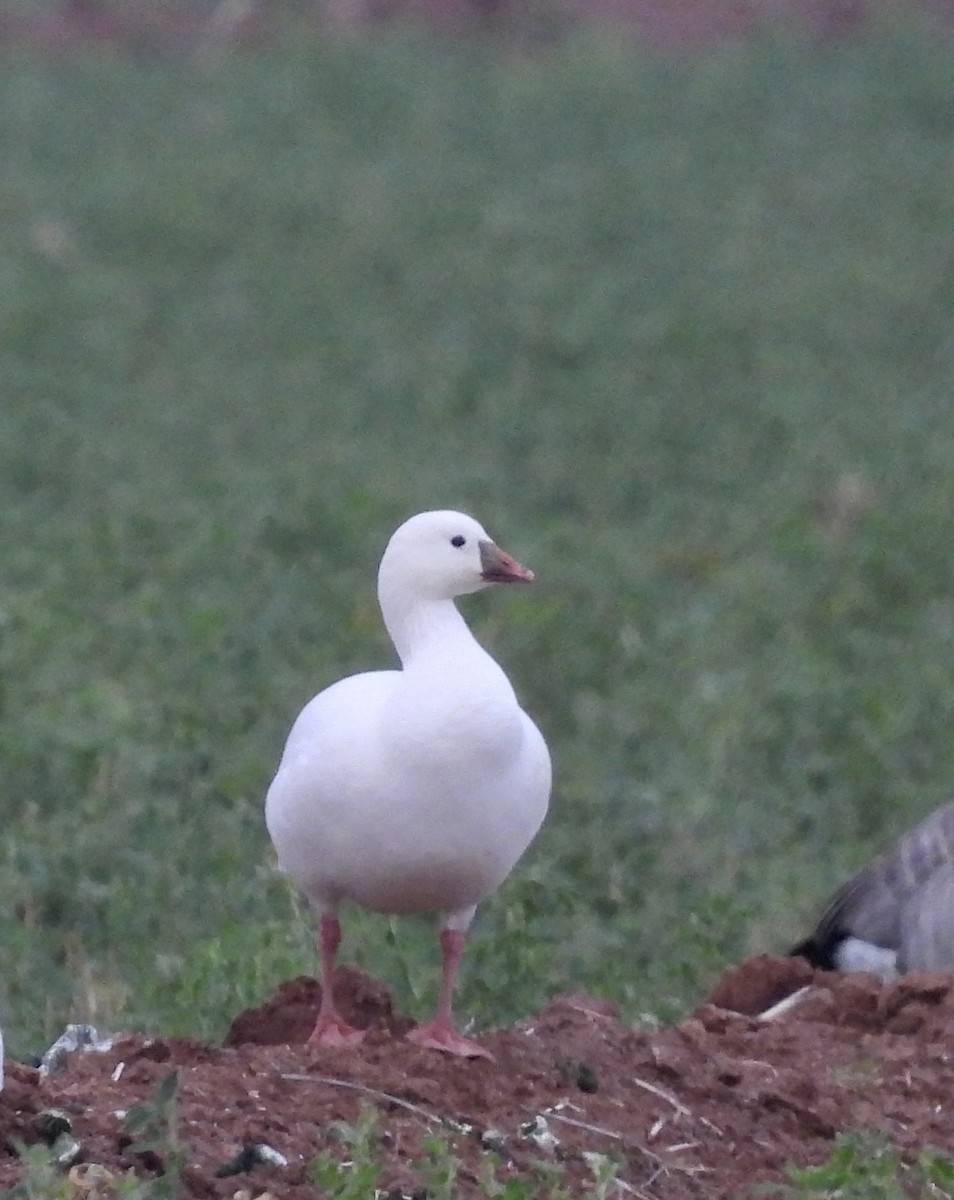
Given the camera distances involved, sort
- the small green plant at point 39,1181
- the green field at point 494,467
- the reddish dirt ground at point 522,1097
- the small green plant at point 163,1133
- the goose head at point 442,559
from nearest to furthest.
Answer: the small green plant at point 39,1181 → the small green plant at point 163,1133 → the reddish dirt ground at point 522,1097 → the goose head at point 442,559 → the green field at point 494,467

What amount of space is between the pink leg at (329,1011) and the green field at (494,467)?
77cm

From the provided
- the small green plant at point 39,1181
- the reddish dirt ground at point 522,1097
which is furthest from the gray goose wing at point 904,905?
the small green plant at point 39,1181

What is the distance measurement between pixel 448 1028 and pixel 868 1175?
1.03 metres

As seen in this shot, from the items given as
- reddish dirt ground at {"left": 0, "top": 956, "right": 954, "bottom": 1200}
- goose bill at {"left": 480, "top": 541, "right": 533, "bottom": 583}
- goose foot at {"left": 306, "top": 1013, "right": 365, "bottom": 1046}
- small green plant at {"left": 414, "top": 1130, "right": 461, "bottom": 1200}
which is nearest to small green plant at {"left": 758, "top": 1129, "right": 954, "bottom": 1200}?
reddish dirt ground at {"left": 0, "top": 956, "right": 954, "bottom": 1200}

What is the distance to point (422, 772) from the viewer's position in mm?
5430

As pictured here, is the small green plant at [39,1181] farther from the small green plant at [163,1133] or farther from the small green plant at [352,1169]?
the small green plant at [352,1169]

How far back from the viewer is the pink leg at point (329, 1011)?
5781 millimetres

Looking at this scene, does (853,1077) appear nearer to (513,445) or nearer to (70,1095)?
(70,1095)

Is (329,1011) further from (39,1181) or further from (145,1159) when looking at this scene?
(39,1181)

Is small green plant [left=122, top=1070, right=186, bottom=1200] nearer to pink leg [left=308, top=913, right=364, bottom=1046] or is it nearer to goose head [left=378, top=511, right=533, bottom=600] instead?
pink leg [left=308, top=913, right=364, bottom=1046]

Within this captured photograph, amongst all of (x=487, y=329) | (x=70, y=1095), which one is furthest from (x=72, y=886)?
(x=487, y=329)

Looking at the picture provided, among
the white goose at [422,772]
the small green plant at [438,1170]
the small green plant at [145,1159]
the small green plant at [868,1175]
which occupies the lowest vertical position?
the small green plant at [868,1175]

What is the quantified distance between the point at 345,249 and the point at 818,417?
5.36 meters

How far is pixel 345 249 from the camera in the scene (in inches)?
761
